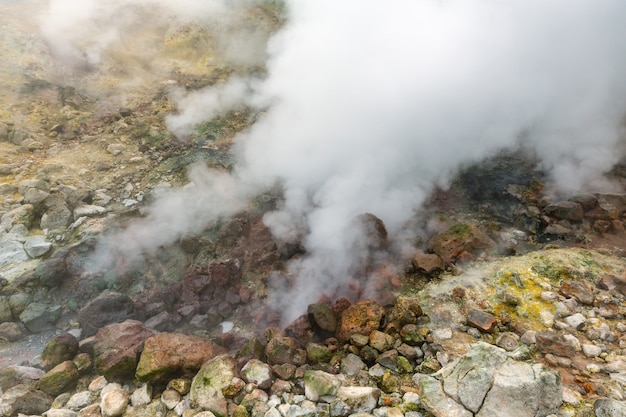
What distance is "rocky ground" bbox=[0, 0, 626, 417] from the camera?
12.2 feet

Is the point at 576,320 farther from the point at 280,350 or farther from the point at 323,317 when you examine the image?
the point at 280,350

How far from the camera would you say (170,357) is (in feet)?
13.4

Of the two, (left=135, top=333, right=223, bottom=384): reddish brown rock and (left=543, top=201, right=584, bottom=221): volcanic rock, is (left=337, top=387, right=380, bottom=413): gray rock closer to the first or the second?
(left=135, top=333, right=223, bottom=384): reddish brown rock

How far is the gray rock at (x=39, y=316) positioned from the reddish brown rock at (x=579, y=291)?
7340 millimetres

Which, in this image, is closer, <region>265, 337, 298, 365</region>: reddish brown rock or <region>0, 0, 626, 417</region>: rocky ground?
<region>0, 0, 626, 417</region>: rocky ground

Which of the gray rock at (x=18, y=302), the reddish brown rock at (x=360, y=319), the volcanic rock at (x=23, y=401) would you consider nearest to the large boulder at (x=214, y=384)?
the reddish brown rock at (x=360, y=319)

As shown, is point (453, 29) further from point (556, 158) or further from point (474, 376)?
point (474, 376)

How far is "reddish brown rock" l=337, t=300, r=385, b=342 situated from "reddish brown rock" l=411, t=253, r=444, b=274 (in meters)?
1.25

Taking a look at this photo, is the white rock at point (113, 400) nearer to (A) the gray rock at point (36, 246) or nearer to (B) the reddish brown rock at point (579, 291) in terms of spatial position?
(A) the gray rock at point (36, 246)

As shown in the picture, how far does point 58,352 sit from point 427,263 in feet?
17.2

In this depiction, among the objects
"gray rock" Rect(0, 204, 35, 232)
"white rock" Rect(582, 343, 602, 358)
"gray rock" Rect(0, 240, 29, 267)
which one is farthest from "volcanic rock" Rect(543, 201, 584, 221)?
"gray rock" Rect(0, 204, 35, 232)

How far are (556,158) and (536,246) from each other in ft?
8.77

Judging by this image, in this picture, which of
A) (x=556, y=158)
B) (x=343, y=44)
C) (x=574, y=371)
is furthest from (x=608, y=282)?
(x=343, y=44)

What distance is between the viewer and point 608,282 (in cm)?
502
